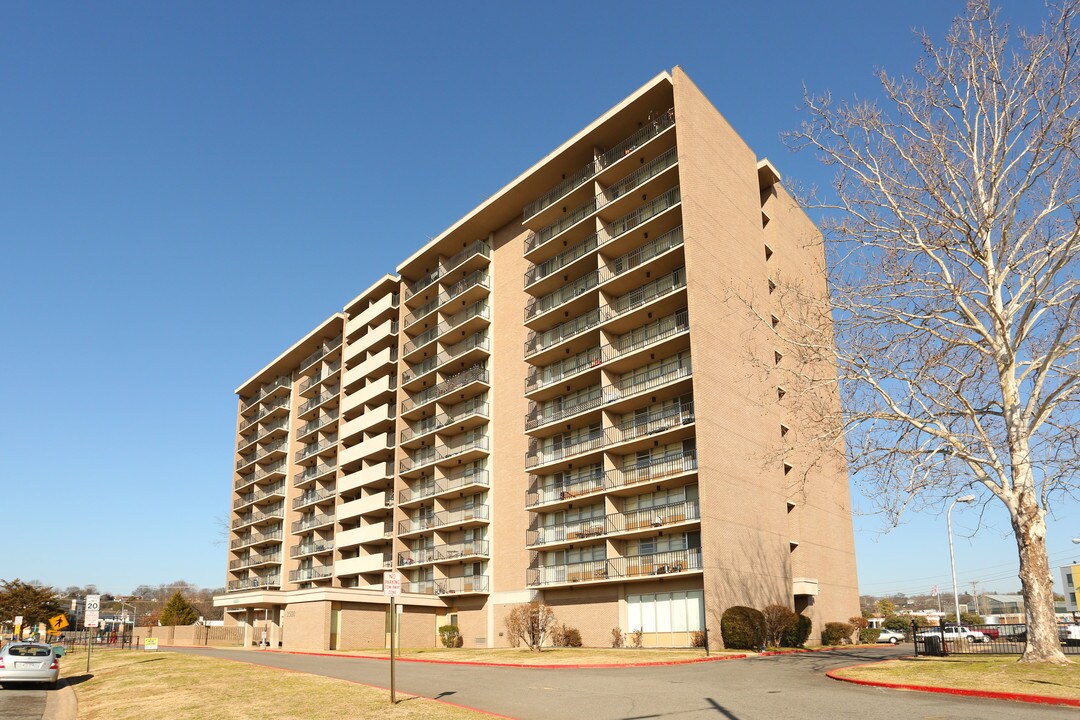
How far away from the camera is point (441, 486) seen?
56062 mm

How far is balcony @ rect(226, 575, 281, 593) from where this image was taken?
7875 cm

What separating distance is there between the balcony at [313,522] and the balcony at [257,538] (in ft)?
15.4

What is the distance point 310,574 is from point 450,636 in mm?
22974

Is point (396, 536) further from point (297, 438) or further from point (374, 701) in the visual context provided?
point (374, 701)

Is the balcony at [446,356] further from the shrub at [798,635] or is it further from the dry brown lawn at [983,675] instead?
the dry brown lawn at [983,675]

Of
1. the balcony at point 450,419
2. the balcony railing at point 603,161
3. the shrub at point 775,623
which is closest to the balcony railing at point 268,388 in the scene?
the balcony at point 450,419

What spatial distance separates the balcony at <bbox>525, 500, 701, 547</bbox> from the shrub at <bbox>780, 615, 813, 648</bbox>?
698 cm

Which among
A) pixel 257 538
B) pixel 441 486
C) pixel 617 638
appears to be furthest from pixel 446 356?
pixel 257 538

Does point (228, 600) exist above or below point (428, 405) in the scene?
below

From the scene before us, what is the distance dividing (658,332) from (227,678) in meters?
26.8

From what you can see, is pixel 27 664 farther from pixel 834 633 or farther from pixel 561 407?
pixel 834 633

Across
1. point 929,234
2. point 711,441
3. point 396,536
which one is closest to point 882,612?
point 396,536

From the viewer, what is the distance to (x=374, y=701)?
17.3 meters

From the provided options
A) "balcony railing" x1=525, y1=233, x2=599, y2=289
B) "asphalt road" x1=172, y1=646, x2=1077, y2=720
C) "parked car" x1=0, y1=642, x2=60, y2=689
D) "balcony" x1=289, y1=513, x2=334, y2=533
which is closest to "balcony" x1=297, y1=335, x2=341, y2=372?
"balcony" x1=289, y1=513, x2=334, y2=533
